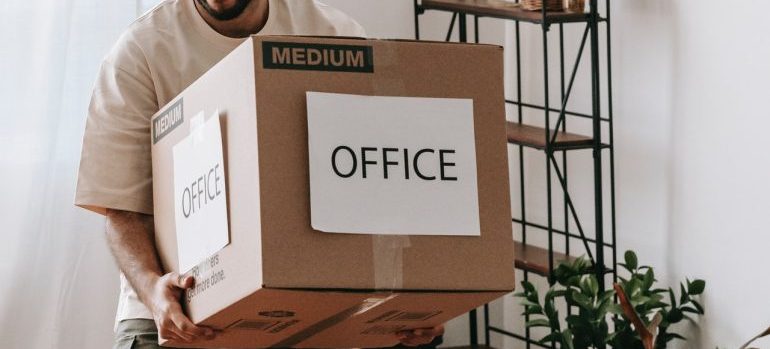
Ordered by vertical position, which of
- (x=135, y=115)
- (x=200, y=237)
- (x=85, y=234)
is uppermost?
(x=135, y=115)

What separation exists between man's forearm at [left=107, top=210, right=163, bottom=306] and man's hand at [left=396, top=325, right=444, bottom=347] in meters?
0.32

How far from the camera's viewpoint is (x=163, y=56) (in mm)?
1713

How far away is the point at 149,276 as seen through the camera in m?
1.52

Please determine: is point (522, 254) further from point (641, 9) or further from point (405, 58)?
point (405, 58)

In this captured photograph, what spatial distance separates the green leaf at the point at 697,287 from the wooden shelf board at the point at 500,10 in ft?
2.06

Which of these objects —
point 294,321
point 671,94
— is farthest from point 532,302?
point 294,321

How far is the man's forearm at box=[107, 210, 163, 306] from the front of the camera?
1533 millimetres

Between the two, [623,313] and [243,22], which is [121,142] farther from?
[623,313]

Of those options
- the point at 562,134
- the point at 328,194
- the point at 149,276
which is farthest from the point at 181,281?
the point at 562,134

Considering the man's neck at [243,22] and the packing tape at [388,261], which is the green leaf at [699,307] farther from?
the packing tape at [388,261]

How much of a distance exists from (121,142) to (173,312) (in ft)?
1.07

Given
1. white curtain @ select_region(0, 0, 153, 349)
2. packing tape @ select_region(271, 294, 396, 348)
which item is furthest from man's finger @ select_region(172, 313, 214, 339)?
white curtain @ select_region(0, 0, 153, 349)

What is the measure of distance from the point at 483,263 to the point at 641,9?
157cm

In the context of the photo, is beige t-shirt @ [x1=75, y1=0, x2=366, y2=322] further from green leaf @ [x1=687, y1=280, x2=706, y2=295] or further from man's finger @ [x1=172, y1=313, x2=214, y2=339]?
green leaf @ [x1=687, y1=280, x2=706, y2=295]
